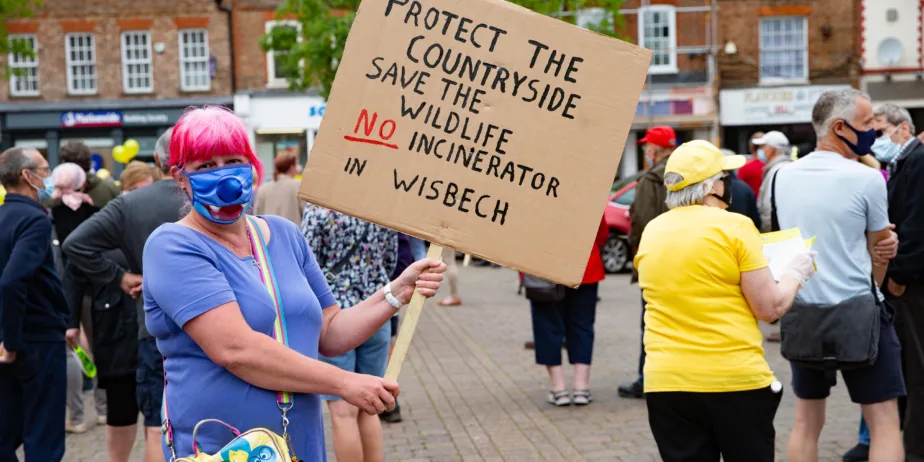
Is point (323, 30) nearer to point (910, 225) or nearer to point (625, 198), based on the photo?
point (625, 198)

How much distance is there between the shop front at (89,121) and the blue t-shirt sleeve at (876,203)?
29869 millimetres

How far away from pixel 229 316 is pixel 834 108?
344 cm

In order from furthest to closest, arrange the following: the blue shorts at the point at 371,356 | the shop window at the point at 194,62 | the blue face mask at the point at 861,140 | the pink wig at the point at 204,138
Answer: the shop window at the point at 194,62
the blue shorts at the point at 371,356
the blue face mask at the point at 861,140
the pink wig at the point at 204,138

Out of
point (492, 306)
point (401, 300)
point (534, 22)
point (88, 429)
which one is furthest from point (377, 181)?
point (492, 306)

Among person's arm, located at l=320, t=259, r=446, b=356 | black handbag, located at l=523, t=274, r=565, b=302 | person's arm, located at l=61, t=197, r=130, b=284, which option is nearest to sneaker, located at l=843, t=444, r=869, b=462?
black handbag, located at l=523, t=274, r=565, b=302

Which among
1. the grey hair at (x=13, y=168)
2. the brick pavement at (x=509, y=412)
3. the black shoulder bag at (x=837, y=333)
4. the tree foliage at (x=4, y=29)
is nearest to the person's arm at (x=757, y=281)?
the black shoulder bag at (x=837, y=333)

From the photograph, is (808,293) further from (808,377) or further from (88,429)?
(88,429)

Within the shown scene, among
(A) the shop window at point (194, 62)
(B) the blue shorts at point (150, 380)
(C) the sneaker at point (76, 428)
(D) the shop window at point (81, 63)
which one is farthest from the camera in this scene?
(D) the shop window at point (81, 63)

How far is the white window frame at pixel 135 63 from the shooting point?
1330 inches

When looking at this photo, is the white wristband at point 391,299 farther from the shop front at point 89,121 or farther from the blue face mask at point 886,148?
Result: the shop front at point 89,121

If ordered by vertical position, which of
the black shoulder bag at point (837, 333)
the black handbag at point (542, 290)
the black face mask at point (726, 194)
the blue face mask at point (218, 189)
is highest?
the blue face mask at point (218, 189)

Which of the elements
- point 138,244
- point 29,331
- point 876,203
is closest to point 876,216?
point 876,203

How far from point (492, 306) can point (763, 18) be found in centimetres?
2077

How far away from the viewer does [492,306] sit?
15406 mm
